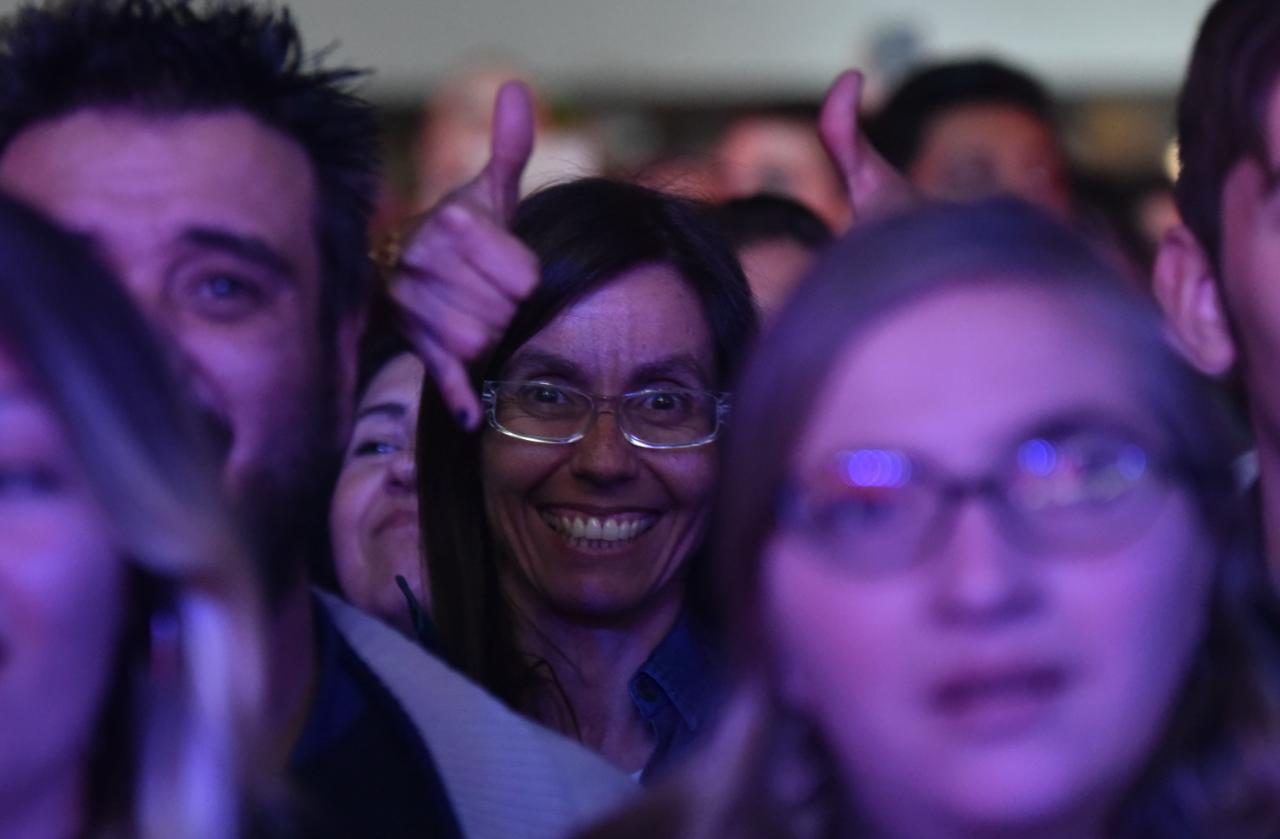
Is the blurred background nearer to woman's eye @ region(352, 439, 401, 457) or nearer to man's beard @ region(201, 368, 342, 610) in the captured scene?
woman's eye @ region(352, 439, 401, 457)

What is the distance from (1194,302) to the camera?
5.91ft

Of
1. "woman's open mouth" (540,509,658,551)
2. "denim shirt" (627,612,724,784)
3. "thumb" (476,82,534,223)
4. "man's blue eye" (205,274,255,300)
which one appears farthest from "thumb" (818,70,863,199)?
"man's blue eye" (205,274,255,300)

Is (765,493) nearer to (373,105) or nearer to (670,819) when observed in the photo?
(670,819)

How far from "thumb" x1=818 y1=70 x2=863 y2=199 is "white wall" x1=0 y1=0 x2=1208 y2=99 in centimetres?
474

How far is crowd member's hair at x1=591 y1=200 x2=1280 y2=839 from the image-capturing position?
1.24m

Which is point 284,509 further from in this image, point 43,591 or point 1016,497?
point 1016,497

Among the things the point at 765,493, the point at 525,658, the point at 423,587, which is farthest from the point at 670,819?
the point at 423,587

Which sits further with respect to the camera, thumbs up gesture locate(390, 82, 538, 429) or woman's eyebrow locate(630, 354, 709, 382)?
woman's eyebrow locate(630, 354, 709, 382)

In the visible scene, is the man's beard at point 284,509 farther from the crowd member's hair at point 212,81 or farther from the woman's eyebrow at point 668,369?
the woman's eyebrow at point 668,369

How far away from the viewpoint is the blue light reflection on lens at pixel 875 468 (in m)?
1.18

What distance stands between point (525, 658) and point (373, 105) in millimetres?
659

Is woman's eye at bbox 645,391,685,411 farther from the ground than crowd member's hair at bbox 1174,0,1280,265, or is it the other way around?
crowd member's hair at bbox 1174,0,1280,265

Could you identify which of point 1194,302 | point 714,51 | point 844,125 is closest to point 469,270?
point 844,125

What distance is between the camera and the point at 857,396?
3.99 ft
